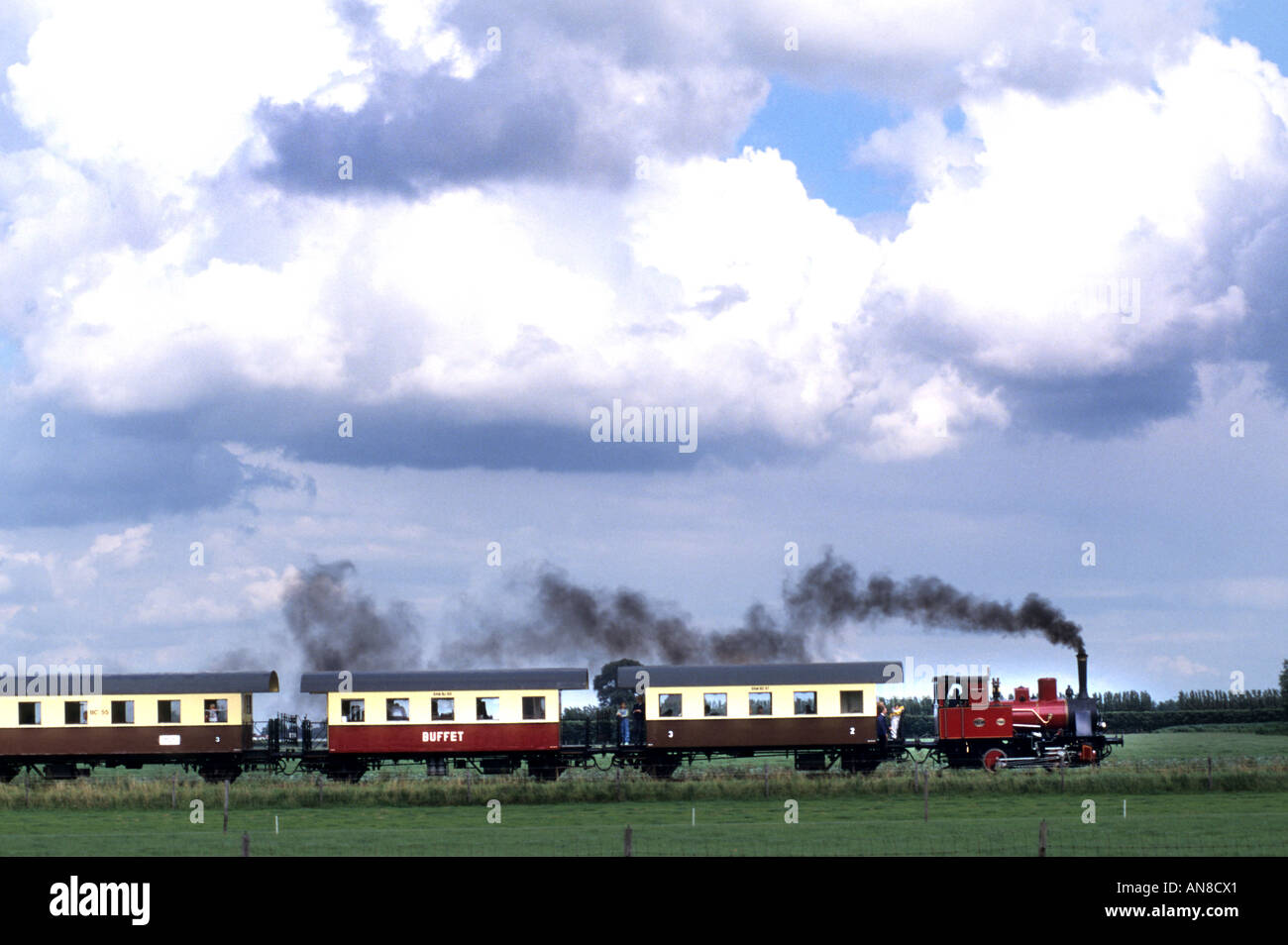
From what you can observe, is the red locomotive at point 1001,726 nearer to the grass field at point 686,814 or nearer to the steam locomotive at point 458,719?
the steam locomotive at point 458,719

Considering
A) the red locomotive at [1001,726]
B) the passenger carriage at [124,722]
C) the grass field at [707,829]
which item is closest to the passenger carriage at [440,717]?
the passenger carriage at [124,722]

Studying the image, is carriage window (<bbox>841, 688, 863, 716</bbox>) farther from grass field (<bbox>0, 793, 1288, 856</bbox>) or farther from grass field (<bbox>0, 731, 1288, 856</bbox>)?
grass field (<bbox>0, 793, 1288, 856</bbox>)

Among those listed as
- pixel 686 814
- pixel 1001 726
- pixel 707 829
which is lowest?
pixel 686 814

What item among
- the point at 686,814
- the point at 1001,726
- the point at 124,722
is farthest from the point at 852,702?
the point at 124,722

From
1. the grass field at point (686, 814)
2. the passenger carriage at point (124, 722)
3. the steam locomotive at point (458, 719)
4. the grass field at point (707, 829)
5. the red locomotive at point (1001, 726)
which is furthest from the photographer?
the red locomotive at point (1001, 726)

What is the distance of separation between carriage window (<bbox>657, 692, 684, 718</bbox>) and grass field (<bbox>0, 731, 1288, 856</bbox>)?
2.35 meters

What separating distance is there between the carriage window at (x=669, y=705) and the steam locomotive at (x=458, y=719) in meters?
0.03

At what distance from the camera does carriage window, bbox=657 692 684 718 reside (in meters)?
47.6

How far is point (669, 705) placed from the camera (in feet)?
156

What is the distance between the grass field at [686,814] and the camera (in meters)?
26.9

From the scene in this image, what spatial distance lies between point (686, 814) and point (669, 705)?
1255cm

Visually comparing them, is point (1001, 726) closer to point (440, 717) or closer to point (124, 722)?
point (440, 717)
